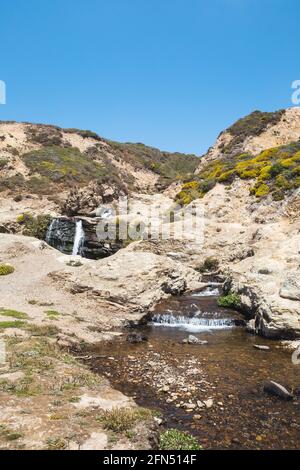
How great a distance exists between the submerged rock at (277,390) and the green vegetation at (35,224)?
37021mm

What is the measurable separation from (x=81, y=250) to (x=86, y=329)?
22.8m

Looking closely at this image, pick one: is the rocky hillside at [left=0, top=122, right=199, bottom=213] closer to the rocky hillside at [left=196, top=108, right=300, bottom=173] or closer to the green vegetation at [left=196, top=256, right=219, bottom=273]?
the rocky hillside at [left=196, top=108, right=300, bottom=173]

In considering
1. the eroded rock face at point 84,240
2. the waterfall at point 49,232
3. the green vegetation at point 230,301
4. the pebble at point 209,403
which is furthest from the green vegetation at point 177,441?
the waterfall at point 49,232

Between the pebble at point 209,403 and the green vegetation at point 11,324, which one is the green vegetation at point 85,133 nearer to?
the green vegetation at point 11,324

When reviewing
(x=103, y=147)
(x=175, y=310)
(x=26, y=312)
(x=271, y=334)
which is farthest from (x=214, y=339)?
(x=103, y=147)

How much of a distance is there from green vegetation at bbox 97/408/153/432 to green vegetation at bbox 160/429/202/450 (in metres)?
0.75

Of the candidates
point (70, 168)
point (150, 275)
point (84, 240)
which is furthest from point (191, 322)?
point (70, 168)

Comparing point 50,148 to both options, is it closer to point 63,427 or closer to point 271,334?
point 271,334

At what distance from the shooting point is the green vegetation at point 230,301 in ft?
77.7

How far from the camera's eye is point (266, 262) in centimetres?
2408

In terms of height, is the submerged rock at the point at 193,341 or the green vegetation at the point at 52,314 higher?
the green vegetation at the point at 52,314

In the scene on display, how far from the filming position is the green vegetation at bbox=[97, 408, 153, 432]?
9320mm

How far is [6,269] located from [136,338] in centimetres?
1657

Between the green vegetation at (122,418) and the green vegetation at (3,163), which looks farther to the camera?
the green vegetation at (3,163)
